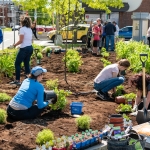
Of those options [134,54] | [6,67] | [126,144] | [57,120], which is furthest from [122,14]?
[126,144]

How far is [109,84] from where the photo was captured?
9008 millimetres

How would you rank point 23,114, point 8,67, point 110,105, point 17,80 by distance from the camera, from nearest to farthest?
point 23,114, point 110,105, point 17,80, point 8,67

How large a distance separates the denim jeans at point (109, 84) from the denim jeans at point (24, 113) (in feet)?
8.44

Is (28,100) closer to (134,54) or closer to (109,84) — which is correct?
(109,84)

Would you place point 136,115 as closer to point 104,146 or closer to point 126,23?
point 104,146

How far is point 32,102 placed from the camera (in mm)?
6793

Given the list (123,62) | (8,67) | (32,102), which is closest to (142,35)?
(8,67)

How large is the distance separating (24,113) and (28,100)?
223 mm

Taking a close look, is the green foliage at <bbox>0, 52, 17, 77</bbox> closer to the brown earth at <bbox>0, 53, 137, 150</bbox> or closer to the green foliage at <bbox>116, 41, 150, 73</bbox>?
the brown earth at <bbox>0, 53, 137, 150</bbox>

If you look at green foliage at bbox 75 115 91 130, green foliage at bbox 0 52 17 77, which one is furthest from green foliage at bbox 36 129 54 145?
green foliage at bbox 0 52 17 77

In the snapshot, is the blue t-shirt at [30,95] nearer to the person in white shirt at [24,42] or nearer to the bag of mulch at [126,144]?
the bag of mulch at [126,144]

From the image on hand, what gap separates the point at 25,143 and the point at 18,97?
50.2 inches

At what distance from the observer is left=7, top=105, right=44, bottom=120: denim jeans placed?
6641 mm

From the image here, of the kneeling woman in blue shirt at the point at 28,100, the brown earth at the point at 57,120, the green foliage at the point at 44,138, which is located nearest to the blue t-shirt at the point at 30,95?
the kneeling woman in blue shirt at the point at 28,100
